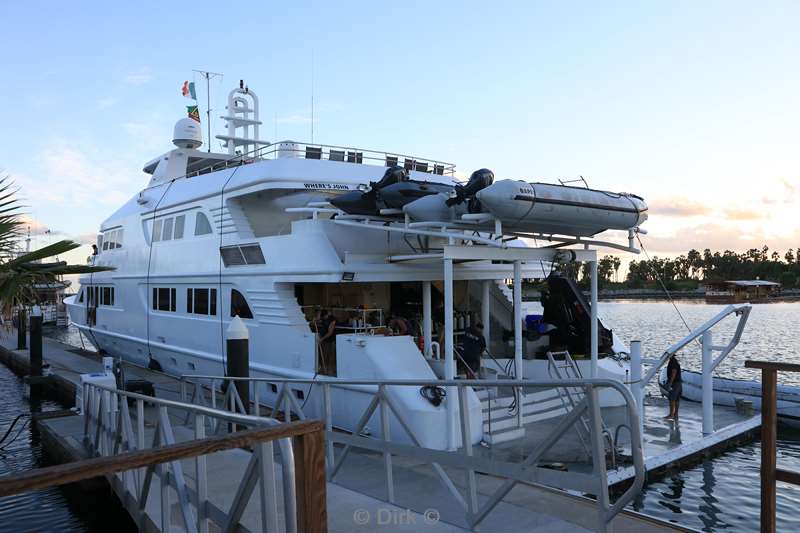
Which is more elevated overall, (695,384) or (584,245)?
(584,245)

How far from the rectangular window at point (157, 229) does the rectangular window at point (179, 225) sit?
0.98 m

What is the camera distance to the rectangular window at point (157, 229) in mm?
15867

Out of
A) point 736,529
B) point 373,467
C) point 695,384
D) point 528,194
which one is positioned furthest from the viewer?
point 695,384

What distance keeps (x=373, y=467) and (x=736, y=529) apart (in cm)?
478

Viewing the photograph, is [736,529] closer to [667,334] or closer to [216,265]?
[216,265]

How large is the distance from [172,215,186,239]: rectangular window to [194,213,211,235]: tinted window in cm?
65

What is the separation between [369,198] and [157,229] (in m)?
7.79

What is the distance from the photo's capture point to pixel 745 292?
364 feet

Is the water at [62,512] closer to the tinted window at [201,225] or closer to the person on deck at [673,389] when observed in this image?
the tinted window at [201,225]

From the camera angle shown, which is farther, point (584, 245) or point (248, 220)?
point (248, 220)

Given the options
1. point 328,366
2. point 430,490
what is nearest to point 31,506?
point 328,366

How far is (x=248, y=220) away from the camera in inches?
522

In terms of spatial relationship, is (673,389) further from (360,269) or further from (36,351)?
(36,351)

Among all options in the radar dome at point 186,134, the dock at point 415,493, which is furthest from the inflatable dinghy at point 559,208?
the radar dome at point 186,134
